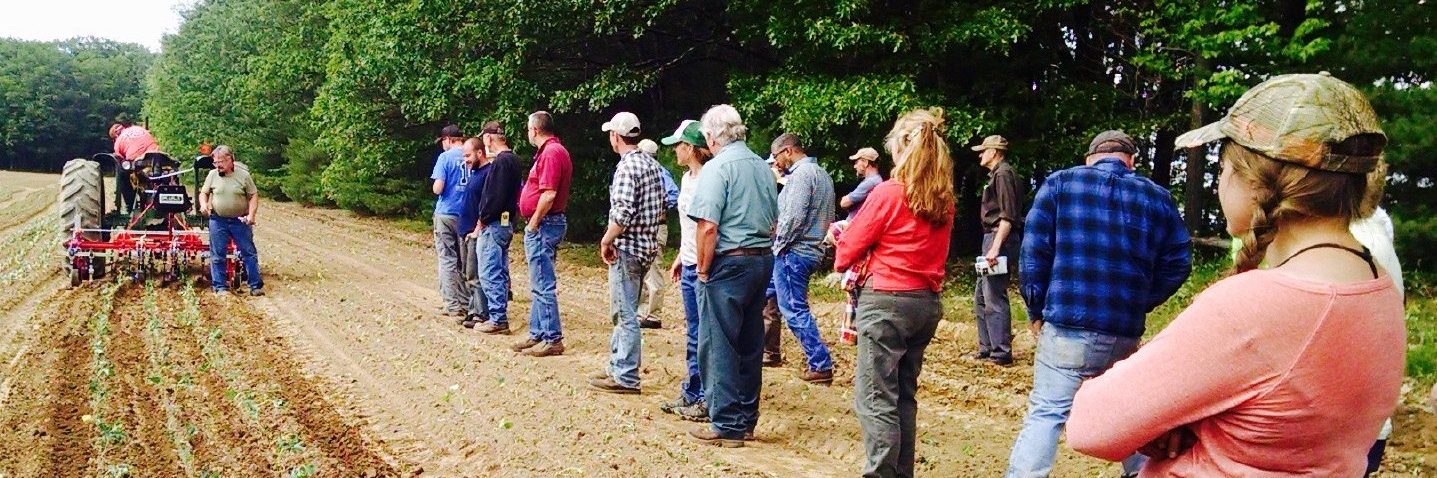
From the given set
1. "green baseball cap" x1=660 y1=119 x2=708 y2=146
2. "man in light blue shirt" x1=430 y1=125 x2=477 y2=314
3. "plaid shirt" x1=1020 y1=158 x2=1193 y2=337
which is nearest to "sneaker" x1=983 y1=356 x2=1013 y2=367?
"green baseball cap" x1=660 y1=119 x2=708 y2=146

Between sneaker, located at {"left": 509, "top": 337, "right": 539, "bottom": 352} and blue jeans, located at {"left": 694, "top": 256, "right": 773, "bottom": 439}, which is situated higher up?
blue jeans, located at {"left": 694, "top": 256, "right": 773, "bottom": 439}

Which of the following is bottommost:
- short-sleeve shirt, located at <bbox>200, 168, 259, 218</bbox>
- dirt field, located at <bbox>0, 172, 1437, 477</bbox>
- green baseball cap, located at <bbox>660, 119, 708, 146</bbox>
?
dirt field, located at <bbox>0, 172, 1437, 477</bbox>

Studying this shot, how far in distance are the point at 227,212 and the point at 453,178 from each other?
3167mm

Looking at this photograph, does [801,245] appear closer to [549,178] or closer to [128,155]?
[549,178]

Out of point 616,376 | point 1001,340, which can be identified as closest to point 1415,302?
point 1001,340

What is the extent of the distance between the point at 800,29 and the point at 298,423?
865 cm

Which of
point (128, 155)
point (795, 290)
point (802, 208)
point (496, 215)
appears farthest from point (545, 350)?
point (128, 155)

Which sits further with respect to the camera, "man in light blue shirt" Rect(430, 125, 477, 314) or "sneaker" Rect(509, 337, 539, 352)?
"man in light blue shirt" Rect(430, 125, 477, 314)

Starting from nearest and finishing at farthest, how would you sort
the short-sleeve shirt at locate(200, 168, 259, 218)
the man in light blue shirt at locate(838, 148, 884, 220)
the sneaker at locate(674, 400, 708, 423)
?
1. the sneaker at locate(674, 400, 708, 423)
2. the man in light blue shirt at locate(838, 148, 884, 220)
3. the short-sleeve shirt at locate(200, 168, 259, 218)

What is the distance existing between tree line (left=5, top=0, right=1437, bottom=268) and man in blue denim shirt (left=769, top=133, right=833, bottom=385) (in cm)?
487

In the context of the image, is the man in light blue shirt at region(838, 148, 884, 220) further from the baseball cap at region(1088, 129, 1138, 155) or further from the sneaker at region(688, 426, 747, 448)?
the baseball cap at region(1088, 129, 1138, 155)

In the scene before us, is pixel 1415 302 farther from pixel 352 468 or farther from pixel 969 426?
pixel 352 468

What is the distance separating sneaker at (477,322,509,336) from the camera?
30.2ft

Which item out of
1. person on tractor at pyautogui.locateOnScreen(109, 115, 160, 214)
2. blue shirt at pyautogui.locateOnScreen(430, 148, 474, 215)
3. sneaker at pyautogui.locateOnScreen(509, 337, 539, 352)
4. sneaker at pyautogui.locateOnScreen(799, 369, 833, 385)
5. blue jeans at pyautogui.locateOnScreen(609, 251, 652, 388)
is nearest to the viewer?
blue jeans at pyautogui.locateOnScreen(609, 251, 652, 388)
